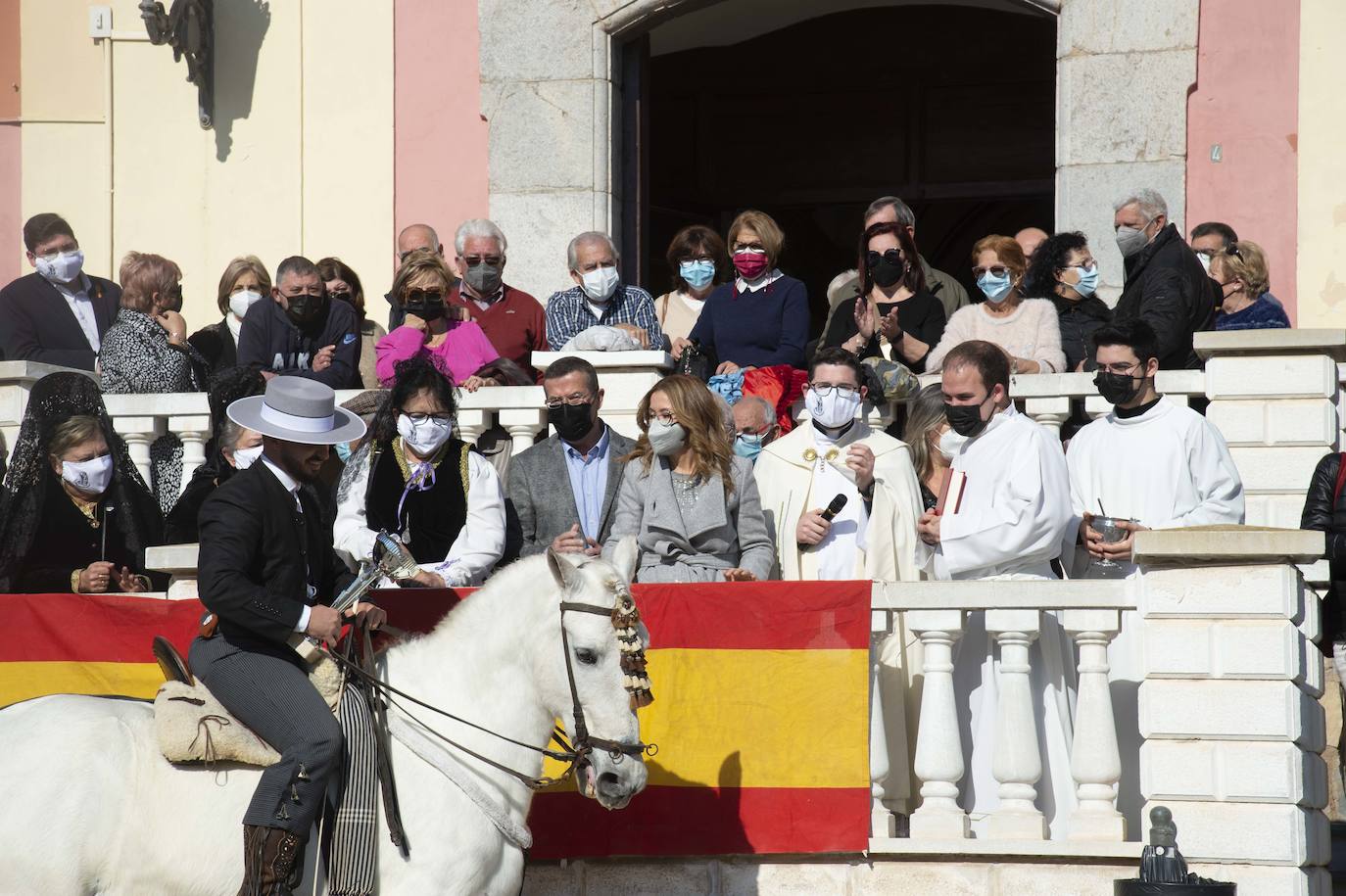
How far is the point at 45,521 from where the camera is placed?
9289 mm

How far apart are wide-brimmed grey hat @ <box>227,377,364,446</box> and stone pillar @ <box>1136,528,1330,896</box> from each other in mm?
3142

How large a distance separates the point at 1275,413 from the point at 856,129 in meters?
9.66

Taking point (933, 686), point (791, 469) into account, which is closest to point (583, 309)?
point (791, 469)

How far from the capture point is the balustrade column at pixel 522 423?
998 cm

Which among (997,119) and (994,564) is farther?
(997,119)

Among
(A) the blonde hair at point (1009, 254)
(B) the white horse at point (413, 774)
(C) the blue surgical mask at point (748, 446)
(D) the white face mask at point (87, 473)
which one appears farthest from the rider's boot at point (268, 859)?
(A) the blonde hair at point (1009, 254)

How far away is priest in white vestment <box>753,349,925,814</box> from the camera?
881 cm

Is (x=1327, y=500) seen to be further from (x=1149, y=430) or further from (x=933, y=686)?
(x=933, y=686)

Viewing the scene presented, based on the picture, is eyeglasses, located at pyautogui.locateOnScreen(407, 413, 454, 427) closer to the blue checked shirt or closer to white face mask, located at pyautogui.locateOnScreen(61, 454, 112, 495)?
white face mask, located at pyautogui.locateOnScreen(61, 454, 112, 495)

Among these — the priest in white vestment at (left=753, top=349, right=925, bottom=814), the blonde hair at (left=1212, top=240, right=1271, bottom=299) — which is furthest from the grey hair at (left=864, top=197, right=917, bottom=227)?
the blonde hair at (left=1212, top=240, right=1271, bottom=299)

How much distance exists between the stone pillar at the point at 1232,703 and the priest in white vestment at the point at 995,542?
22.7 inches

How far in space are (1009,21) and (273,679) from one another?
1328 cm

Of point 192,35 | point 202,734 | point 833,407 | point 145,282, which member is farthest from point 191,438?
point 192,35

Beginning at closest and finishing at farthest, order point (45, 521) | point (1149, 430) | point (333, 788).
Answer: point (333, 788)
point (1149, 430)
point (45, 521)
